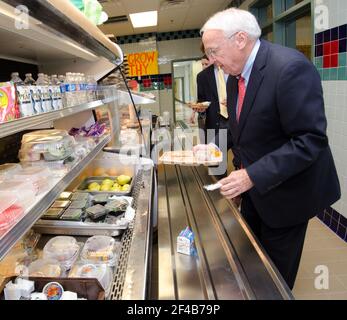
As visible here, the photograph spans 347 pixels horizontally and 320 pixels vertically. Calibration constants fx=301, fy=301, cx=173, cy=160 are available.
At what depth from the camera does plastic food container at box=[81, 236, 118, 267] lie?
1289mm

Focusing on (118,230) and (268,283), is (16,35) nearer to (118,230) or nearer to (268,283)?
(118,230)

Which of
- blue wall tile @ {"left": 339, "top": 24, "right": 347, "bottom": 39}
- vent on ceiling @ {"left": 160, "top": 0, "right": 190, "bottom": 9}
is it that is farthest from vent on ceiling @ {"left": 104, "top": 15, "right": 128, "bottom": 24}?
blue wall tile @ {"left": 339, "top": 24, "right": 347, "bottom": 39}

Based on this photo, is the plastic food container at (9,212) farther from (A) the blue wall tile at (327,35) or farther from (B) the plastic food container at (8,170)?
(A) the blue wall tile at (327,35)

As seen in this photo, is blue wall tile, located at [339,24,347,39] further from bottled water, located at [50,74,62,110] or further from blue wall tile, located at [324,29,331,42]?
bottled water, located at [50,74,62,110]

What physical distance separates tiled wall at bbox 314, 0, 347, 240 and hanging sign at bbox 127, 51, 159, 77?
6.59 meters

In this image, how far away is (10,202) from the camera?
35.6 inches

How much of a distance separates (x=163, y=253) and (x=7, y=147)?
98 cm

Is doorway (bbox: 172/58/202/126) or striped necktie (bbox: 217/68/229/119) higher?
doorway (bbox: 172/58/202/126)

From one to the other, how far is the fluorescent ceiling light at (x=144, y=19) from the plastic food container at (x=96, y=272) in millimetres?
6177

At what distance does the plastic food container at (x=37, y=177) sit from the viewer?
110 centimetres

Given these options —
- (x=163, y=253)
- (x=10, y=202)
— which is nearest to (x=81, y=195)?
(x=163, y=253)

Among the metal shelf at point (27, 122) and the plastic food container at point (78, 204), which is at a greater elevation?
the metal shelf at point (27, 122)

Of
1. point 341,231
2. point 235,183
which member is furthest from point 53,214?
point 341,231

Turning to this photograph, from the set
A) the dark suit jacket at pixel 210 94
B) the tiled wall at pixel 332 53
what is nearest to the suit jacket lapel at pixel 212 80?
the dark suit jacket at pixel 210 94
